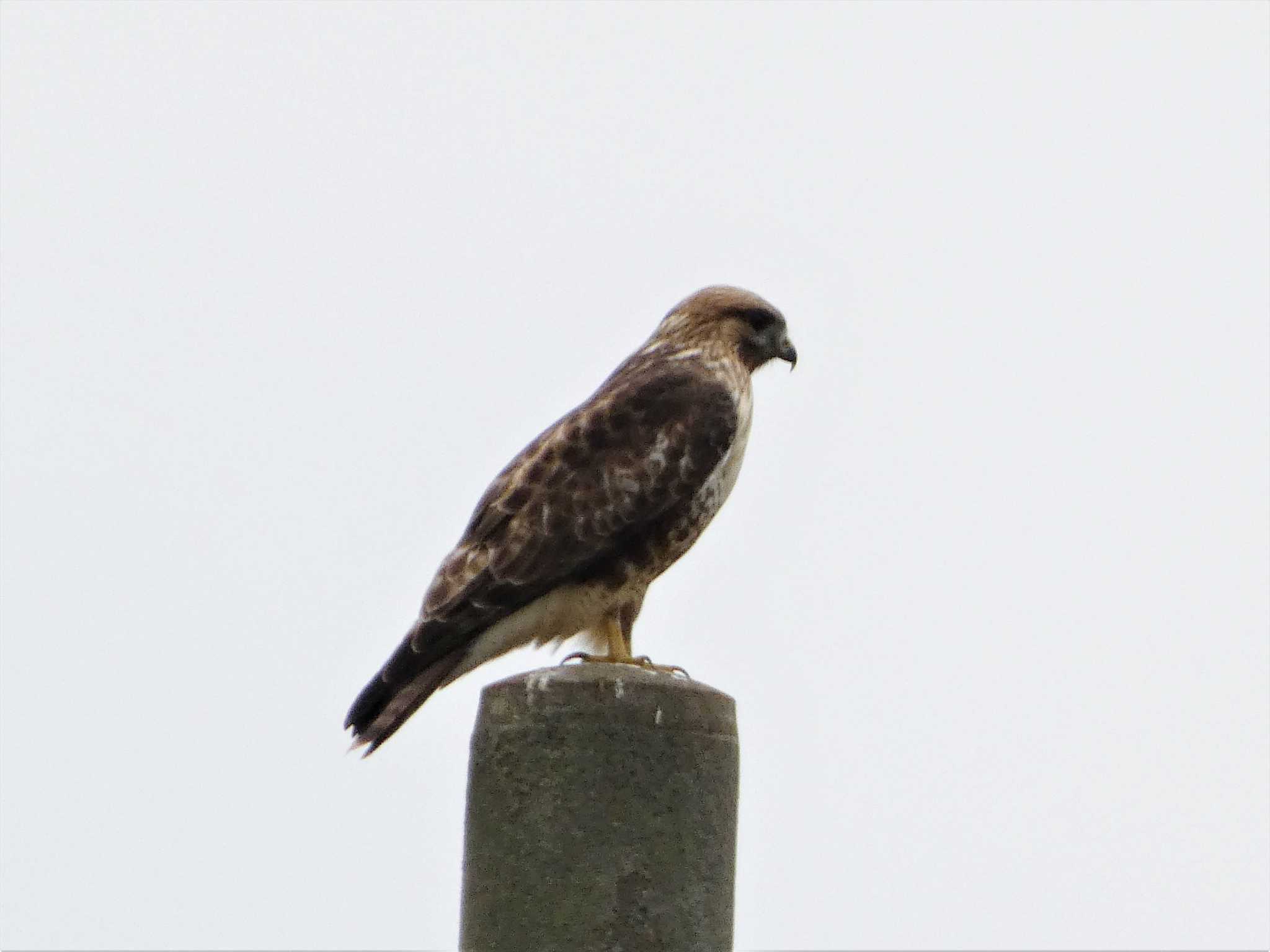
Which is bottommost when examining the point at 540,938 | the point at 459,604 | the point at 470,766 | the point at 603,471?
the point at 540,938

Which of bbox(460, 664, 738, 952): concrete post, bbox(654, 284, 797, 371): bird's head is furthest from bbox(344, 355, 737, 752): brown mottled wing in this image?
bbox(460, 664, 738, 952): concrete post

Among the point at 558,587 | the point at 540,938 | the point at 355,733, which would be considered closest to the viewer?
the point at 540,938

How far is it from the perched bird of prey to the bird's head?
0.40m

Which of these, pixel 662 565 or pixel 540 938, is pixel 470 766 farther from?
pixel 662 565

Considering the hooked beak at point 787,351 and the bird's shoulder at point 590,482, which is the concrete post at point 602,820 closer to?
the bird's shoulder at point 590,482

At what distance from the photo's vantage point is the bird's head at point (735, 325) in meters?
7.38

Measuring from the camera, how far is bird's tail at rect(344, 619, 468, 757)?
19.7 ft

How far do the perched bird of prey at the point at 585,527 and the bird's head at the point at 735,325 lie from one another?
15.9 inches

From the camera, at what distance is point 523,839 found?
4.73m

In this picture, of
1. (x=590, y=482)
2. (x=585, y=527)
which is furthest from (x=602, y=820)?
(x=590, y=482)

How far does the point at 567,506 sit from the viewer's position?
6500mm

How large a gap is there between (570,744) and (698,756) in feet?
1.04

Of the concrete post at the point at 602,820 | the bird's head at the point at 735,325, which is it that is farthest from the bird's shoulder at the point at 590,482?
the concrete post at the point at 602,820

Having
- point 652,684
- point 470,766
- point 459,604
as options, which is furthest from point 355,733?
point 652,684
